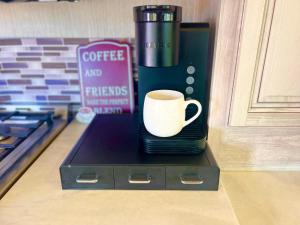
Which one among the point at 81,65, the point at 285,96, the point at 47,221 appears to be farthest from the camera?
the point at 81,65

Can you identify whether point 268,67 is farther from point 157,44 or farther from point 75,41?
point 75,41

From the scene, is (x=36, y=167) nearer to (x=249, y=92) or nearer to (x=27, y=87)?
(x=27, y=87)


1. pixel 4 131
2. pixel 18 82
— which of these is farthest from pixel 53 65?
pixel 4 131

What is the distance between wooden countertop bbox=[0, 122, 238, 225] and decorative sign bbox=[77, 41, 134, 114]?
14.4 inches

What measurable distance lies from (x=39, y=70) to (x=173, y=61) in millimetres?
579

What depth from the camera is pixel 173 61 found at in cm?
57

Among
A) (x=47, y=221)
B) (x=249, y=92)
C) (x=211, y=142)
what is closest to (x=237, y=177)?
(x=211, y=142)

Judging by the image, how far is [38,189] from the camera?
55 centimetres

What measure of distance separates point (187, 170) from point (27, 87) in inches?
28.5

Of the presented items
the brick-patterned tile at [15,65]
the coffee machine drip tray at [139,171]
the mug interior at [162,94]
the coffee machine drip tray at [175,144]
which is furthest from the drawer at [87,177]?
the brick-patterned tile at [15,65]

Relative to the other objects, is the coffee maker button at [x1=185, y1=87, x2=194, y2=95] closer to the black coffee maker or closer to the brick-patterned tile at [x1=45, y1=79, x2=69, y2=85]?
the black coffee maker

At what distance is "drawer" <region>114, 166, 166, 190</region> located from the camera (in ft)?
1.77

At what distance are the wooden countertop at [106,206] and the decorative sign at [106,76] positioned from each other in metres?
0.37

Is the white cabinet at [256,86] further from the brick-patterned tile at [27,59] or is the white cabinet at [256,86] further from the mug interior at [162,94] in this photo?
the brick-patterned tile at [27,59]
